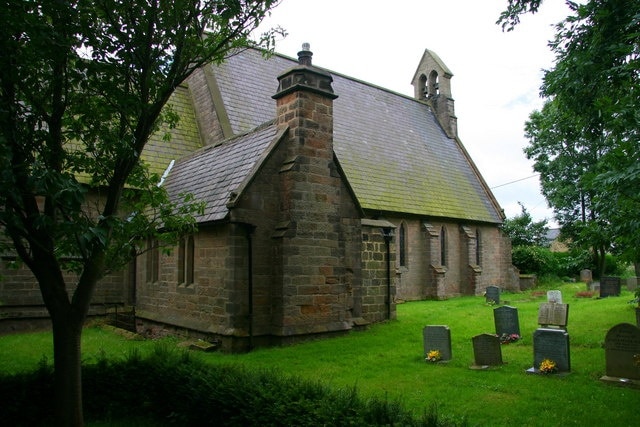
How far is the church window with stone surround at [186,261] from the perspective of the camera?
13805mm

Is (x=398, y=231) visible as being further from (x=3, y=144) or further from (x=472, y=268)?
(x=3, y=144)

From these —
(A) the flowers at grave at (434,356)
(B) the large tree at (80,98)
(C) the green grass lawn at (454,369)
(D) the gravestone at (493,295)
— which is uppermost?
(B) the large tree at (80,98)

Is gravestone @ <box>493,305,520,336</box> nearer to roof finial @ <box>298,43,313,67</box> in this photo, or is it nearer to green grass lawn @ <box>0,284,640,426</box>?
green grass lawn @ <box>0,284,640,426</box>

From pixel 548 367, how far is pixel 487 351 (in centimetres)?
123

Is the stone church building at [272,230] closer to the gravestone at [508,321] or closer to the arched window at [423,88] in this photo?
the gravestone at [508,321]

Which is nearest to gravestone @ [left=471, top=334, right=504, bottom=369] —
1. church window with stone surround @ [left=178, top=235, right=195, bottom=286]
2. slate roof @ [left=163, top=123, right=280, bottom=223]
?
slate roof @ [left=163, top=123, right=280, bottom=223]

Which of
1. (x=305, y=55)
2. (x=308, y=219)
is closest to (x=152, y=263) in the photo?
(x=308, y=219)

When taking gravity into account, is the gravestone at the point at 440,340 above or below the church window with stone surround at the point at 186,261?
below

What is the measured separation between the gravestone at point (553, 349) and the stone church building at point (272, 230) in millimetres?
5144

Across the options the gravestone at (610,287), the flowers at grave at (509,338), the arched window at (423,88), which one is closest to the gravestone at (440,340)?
the flowers at grave at (509,338)

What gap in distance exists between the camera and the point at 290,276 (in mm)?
12281

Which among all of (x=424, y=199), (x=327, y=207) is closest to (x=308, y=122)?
(x=327, y=207)

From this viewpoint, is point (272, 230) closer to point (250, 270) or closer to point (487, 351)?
point (250, 270)

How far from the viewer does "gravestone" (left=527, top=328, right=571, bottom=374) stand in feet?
31.0
